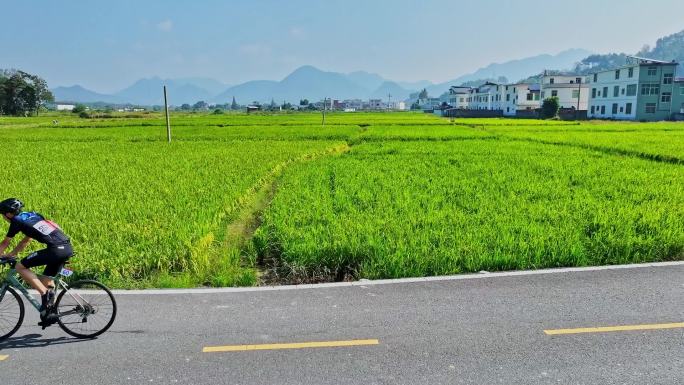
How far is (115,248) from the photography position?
638 centimetres

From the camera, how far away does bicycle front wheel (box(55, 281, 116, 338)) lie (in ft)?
14.2

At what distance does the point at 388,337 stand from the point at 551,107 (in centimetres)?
6683

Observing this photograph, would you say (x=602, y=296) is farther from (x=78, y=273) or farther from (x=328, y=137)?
(x=328, y=137)

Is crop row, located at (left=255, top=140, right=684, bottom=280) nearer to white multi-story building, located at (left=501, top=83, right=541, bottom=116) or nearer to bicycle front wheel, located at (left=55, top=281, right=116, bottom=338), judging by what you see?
bicycle front wheel, located at (left=55, top=281, right=116, bottom=338)

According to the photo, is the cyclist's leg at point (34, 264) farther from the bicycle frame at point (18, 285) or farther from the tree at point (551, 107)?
the tree at point (551, 107)

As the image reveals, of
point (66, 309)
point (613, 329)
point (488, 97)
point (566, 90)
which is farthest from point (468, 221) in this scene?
point (488, 97)

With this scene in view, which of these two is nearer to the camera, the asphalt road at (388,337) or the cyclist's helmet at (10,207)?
the asphalt road at (388,337)

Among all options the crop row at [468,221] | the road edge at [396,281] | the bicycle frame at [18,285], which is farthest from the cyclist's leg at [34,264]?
the crop row at [468,221]

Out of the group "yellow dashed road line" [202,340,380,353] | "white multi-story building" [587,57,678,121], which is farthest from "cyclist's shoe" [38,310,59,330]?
"white multi-story building" [587,57,678,121]

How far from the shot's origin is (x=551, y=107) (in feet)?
208

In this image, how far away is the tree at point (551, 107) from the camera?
63.0 m

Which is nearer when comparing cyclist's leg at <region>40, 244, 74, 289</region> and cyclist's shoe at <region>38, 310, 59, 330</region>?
cyclist's leg at <region>40, 244, 74, 289</region>

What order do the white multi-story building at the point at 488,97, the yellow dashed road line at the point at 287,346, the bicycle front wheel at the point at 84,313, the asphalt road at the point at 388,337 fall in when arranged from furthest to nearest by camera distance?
the white multi-story building at the point at 488,97 → the bicycle front wheel at the point at 84,313 → the yellow dashed road line at the point at 287,346 → the asphalt road at the point at 388,337

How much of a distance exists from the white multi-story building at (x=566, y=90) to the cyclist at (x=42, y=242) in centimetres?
8178
